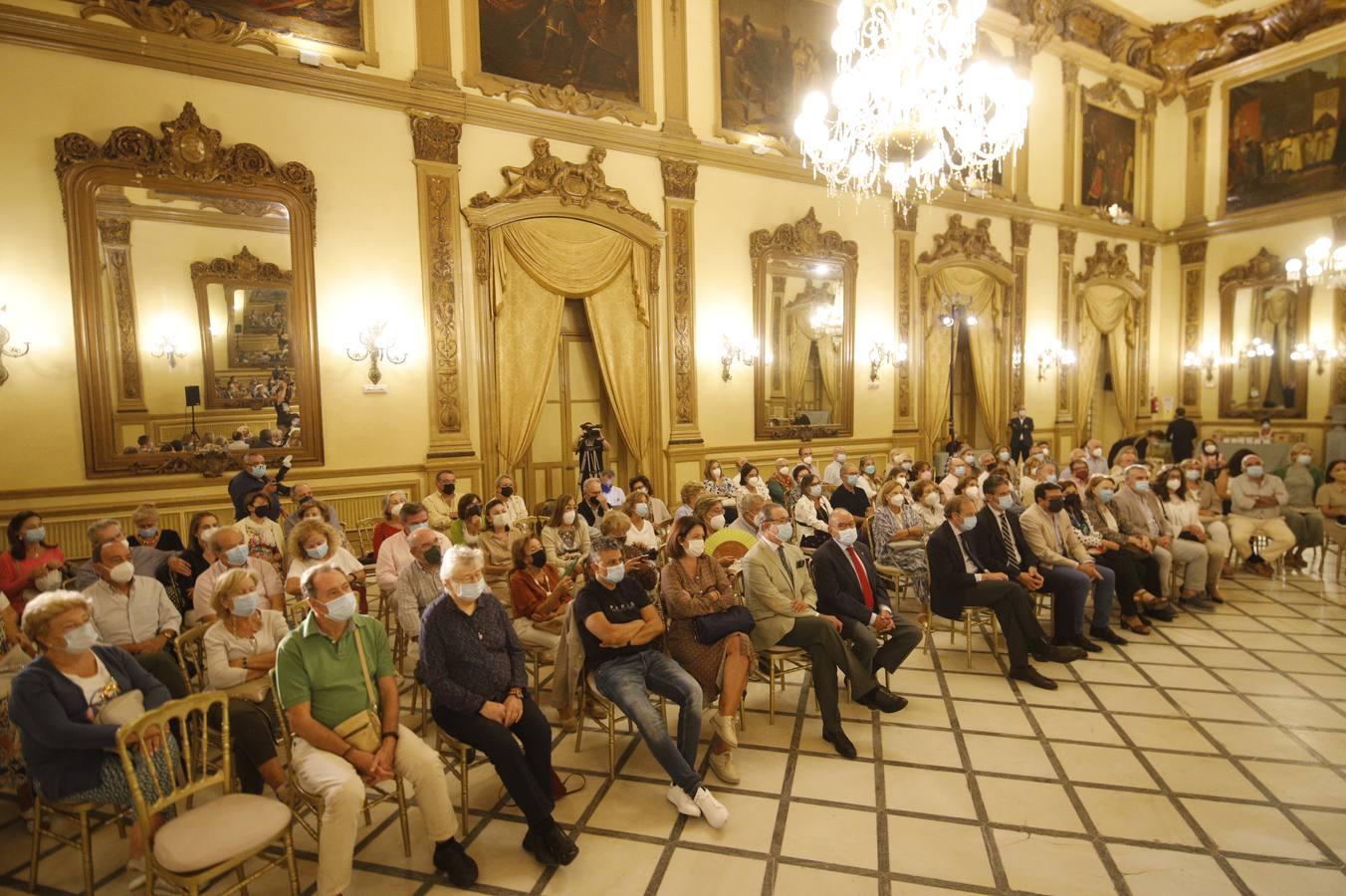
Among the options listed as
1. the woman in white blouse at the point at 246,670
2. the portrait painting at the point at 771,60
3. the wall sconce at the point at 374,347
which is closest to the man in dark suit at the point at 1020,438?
the portrait painting at the point at 771,60

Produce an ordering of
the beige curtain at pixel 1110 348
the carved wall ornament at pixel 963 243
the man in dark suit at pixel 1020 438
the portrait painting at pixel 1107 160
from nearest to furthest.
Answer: the carved wall ornament at pixel 963 243, the man in dark suit at pixel 1020 438, the portrait painting at pixel 1107 160, the beige curtain at pixel 1110 348

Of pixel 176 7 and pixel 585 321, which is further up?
pixel 176 7

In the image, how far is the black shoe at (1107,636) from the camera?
5.94m

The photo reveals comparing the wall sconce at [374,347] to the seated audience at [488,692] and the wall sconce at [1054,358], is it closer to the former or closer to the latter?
the seated audience at [488,692]

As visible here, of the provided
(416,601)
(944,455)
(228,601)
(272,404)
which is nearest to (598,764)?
Answer: (416,601)

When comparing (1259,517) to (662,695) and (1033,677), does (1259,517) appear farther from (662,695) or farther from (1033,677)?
(662,695)

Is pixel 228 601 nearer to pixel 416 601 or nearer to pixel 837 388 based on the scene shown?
pixel 416 601

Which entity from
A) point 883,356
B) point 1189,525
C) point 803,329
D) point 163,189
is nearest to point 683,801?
point 1189,525

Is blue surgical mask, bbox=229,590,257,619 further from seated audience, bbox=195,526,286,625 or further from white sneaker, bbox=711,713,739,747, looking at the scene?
white sneaker, bbox=711,713,739,747

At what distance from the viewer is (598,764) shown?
13.6 feet

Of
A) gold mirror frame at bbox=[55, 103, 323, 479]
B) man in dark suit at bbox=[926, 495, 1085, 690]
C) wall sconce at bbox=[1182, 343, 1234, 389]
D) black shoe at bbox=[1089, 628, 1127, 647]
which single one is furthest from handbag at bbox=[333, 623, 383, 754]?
wall sconce at bbox=[1182, 343, 1234, 389]

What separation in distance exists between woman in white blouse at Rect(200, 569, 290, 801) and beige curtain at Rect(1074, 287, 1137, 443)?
49.5ft

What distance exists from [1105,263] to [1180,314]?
297 cm

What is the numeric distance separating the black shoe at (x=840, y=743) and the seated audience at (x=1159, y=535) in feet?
13.7
